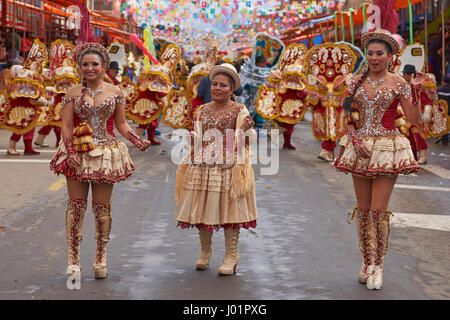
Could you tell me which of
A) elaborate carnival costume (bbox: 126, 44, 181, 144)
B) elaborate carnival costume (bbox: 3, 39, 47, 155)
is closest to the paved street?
elaborate carnival costume (bbox: 3, 39, 47, 155)

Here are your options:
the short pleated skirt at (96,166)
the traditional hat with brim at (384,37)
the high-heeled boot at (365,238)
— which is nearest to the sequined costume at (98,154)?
the short pleated skirt at (96,166)

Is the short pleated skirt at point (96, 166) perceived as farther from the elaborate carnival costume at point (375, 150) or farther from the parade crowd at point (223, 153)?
the elaborate carnival costume at point (375, 150)

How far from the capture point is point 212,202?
19.5ft

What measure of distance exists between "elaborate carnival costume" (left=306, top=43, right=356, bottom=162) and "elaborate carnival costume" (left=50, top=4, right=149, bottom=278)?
9.40 m

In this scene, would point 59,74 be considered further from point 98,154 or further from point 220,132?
point 98,154

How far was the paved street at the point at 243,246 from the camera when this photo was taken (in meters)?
5.55

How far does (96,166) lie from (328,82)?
1003 cm

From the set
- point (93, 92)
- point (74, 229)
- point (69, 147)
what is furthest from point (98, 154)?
point (74, 229)

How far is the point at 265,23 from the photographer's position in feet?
117

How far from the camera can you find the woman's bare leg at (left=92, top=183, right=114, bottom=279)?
5797 mm

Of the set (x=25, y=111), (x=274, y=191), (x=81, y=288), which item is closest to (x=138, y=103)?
(x=25, y=111)

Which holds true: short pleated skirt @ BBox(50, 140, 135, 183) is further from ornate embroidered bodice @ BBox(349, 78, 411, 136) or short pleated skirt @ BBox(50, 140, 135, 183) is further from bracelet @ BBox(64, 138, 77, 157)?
ornate embroidered bodice @ BBox(349, 78, 411, 136)

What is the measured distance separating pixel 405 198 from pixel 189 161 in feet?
16.7
